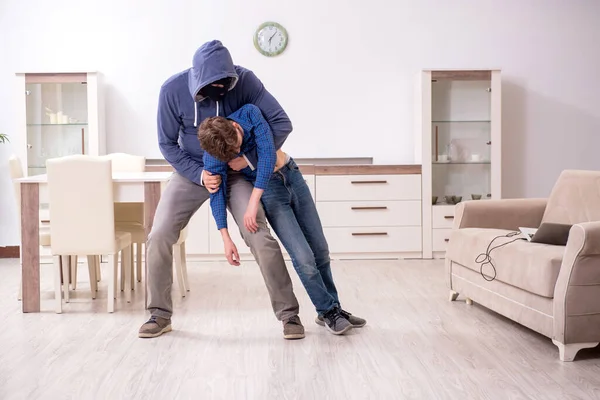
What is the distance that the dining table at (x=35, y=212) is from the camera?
405 centimetres

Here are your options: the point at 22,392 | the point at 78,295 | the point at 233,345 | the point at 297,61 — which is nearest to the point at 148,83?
the point at 297,61

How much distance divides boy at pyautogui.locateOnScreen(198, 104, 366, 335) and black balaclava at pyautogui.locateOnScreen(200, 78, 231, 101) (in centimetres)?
11

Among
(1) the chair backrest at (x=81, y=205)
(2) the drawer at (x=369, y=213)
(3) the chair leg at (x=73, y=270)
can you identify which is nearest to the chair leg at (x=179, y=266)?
(1) the chair backrest at (x=81, y=205)

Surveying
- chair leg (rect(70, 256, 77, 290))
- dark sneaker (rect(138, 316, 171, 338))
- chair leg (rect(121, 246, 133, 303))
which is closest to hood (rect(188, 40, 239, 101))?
dark sneaker (rect(138, 316, 171, 338))

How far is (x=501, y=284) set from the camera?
3574mm

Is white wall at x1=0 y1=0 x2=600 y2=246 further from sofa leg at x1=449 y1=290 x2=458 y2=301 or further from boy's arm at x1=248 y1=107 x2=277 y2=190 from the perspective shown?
boy's arm at x1=248 y1=107 x2=277 y2=190

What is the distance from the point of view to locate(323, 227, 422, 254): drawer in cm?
609

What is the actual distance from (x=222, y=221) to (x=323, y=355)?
2.34 feet

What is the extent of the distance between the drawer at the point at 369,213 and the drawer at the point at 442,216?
0.13m

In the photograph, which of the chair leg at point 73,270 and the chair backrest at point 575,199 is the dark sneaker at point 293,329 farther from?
the chair leg at point 73,270

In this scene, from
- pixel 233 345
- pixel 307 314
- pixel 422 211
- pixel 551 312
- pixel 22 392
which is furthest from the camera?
pixel 422 211

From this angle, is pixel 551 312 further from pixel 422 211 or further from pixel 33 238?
A: pixel 422 211

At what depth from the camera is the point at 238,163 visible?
10.8 feet

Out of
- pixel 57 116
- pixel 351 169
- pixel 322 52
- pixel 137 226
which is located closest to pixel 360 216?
pixel 351 169
